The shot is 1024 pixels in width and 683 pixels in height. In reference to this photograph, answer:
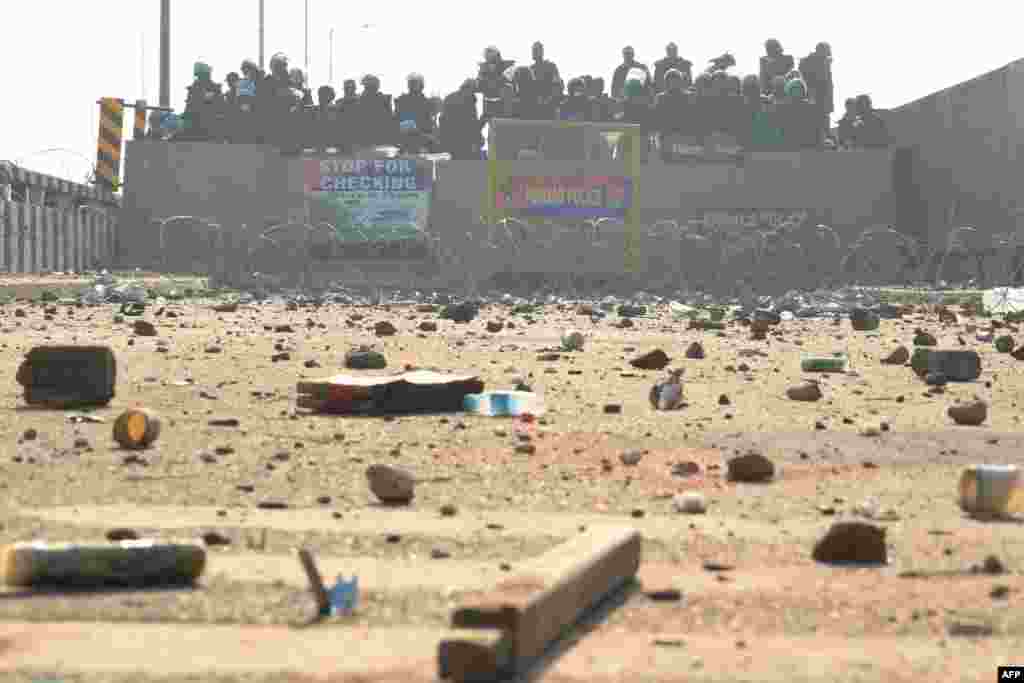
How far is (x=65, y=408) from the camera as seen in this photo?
30.4 ft

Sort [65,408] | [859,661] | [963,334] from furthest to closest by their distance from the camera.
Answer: [963,334], [65,408], [859,661]

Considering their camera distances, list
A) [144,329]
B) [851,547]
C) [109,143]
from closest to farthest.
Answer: [851,547] → [144,329] → [109,143]

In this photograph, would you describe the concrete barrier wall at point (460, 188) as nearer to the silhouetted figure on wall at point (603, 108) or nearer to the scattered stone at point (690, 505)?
the silhouetted figure on wall at point (603, 108)

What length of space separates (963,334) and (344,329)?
501 centimetres

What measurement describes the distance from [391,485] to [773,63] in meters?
32.9

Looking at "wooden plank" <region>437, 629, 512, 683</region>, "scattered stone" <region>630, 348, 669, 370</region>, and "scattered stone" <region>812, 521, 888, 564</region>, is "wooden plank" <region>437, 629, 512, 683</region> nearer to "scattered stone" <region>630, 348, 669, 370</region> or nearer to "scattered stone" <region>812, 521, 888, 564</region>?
"scattered stone" <region>812, 521, 888, 564</region>

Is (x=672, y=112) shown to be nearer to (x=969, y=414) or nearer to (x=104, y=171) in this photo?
(x=104, y=171)

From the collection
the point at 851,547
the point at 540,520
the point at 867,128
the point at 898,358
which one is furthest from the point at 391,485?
the point at 867,128

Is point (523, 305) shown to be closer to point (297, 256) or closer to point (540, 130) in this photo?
point (297, 256)

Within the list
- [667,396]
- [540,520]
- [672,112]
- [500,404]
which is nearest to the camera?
[540,520]

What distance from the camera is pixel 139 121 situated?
38.9 metres

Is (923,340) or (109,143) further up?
(109,143)

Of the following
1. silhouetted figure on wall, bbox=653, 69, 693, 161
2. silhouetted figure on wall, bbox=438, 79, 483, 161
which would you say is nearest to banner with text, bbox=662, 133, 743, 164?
silhouetted figure on wall, bbox=653, 69, 693, 161

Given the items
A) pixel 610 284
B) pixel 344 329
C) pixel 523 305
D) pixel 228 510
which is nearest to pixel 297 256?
pixel 610 284
